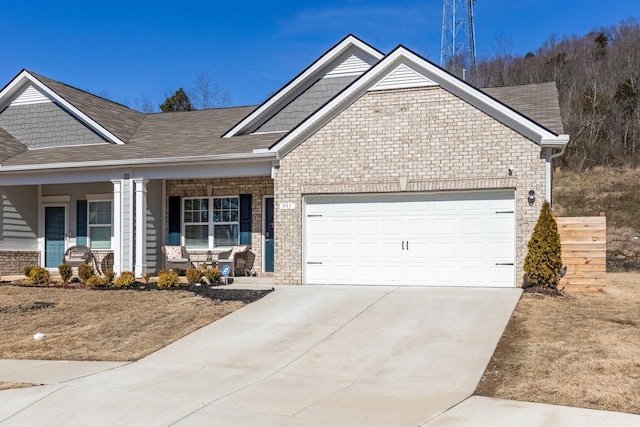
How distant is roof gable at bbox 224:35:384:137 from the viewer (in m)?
18.3

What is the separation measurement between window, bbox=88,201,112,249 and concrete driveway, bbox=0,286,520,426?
26.5 feet

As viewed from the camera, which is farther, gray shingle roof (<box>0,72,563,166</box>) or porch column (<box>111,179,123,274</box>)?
porch column (<box>111,179,123,274</box>)

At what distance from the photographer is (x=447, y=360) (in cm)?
898

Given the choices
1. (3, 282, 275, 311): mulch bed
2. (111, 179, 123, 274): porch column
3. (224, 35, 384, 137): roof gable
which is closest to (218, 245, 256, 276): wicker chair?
(3, 282, 275, 311): mulch bed

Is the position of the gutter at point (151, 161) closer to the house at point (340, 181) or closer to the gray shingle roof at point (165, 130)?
the house at point (340, 181)

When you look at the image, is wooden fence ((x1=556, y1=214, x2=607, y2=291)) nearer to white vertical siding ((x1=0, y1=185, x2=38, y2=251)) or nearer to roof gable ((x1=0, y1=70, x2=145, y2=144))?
roof gable ((x1=0, y1=70, x2=145, y2=144))

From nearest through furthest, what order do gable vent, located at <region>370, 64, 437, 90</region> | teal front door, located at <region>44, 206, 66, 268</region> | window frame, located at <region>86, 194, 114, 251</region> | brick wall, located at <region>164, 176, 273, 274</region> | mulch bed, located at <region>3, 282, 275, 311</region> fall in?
mulch bed, located at <region>3, 282, 275, 311</region> → gable vent, located at <region>370, 64, 437, 90</region> → brick wall, located at <region>164, 176, 273, 274</region> → window frame, located at <region>86, 194, 114, 251</region> → teal front door, located at <region>44, 206, 66, 268</region>

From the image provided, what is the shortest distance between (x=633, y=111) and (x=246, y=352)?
1503 inches

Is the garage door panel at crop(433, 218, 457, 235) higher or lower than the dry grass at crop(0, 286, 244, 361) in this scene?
higher

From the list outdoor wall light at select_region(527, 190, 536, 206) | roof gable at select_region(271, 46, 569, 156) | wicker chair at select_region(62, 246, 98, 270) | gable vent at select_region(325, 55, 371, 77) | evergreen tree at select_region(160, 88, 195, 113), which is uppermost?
evergreen tree at select_region(160, 88, 195, 113)

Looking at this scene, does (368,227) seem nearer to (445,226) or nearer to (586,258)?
(445,226)

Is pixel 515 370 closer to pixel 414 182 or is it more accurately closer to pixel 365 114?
pixel 414 182

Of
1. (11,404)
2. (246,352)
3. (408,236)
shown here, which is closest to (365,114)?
(408,236)

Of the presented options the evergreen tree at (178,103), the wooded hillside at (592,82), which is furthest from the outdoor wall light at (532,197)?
the evergreen tree at (178,103)
